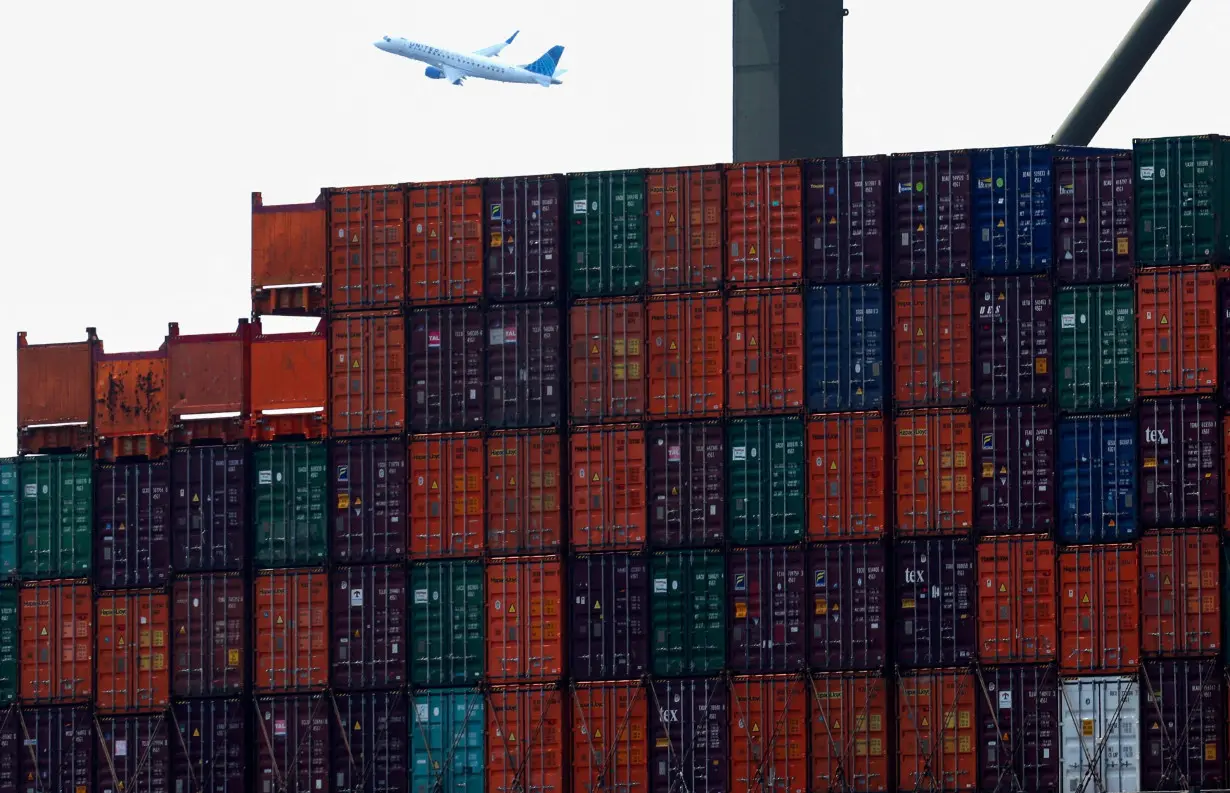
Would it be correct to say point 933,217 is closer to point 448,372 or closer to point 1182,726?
point 448,372

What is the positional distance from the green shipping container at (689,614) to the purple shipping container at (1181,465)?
35.2 ft

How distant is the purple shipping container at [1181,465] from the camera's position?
54.9 meters

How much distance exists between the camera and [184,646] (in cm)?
5888

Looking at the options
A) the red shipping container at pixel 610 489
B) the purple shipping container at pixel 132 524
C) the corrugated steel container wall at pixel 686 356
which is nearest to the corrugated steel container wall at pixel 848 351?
the corrugated steel container wall at pixel 686 356

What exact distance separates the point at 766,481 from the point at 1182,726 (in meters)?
11.8

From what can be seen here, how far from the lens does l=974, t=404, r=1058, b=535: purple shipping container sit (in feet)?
182

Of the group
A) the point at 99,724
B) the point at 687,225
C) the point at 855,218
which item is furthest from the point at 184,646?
the point at 855,218

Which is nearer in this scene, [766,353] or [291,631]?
[766,353]

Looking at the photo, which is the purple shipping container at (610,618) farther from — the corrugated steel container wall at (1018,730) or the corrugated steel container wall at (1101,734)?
the corrugated steel container wall at (1101,734)

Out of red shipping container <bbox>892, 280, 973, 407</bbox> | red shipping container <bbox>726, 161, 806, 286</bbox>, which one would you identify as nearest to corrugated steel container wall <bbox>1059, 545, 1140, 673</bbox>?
red shipping container <bbox>892, 280, 973, 407</bbox>

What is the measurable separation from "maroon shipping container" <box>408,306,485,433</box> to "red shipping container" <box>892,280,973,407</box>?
1089 centimetres

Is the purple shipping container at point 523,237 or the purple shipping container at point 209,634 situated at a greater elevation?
the purple shipping container at point 523,237

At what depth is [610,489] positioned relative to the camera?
2240 inches

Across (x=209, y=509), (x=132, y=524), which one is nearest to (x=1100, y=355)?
(x=209, y=509)
